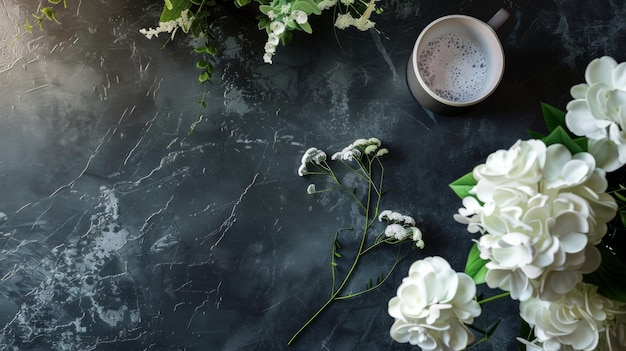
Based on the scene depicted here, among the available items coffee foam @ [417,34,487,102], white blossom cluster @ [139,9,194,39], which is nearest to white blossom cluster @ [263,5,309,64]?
white blossom cluster @ [139,9,194,39]

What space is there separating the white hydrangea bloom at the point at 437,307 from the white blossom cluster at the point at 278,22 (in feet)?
1.41

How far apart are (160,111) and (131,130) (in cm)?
6

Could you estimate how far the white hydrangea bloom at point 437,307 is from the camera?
67cm

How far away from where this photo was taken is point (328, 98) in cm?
105

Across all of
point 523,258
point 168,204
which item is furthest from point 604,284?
point 168,204

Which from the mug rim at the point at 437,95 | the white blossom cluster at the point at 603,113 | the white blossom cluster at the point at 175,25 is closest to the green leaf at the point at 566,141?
the white blossom cluster at the point at 603,113

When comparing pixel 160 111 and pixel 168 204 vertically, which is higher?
pixel 160 111

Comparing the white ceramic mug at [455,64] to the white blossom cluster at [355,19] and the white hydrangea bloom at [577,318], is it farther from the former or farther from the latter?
the white hydrangea bloom at [577,318]

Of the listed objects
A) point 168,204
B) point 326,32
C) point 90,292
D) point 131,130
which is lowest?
point 90,292

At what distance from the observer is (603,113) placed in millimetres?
613

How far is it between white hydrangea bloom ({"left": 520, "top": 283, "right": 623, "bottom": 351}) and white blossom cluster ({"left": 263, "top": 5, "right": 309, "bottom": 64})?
54 centimetres

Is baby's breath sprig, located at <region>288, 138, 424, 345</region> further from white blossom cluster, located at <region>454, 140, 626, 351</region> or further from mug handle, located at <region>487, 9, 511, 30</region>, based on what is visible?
white blossom cluster, located at <region>454, 140, 626, 351</region>

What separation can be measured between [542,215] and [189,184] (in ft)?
2.08

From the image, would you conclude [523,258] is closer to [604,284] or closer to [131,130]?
[604,284]
